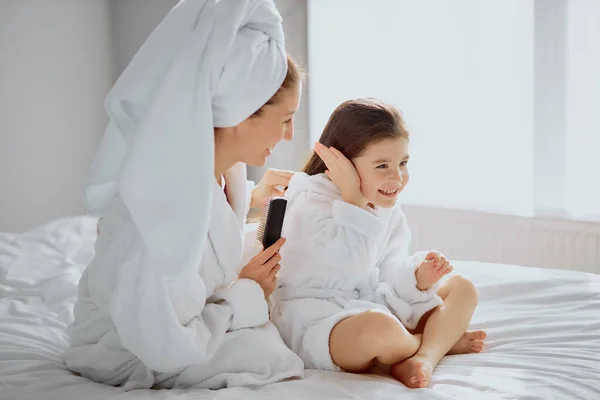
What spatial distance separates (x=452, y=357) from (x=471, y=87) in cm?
154

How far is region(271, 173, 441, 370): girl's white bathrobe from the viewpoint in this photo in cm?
170

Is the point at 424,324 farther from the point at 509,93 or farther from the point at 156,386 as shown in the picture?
the point at 509,93

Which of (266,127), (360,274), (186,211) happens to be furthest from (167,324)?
(360,274)

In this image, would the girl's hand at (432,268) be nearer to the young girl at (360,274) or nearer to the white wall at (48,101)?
the young girl at (360,274)

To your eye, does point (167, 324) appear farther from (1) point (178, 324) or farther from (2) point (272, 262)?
(2) point (272, 262)

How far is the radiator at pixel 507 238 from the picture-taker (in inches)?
110

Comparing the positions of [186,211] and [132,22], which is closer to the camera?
[186,211]

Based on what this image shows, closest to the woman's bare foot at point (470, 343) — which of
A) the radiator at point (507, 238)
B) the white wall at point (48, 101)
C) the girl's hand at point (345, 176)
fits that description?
the girl's hand at point (345, 176)

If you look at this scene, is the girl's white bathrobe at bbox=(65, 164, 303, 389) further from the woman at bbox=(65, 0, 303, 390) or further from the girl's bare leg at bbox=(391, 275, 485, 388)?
the girl's bare leg at bbox=(391, 275, 485, 388)

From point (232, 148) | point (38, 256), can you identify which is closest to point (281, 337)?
point (232, 148)

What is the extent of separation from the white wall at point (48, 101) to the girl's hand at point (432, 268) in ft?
8.19

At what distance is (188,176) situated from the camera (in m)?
1.33

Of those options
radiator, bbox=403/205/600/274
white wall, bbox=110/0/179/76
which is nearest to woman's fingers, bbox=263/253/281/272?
radiator, bbox=403/205/600/274

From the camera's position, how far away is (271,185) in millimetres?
2012
